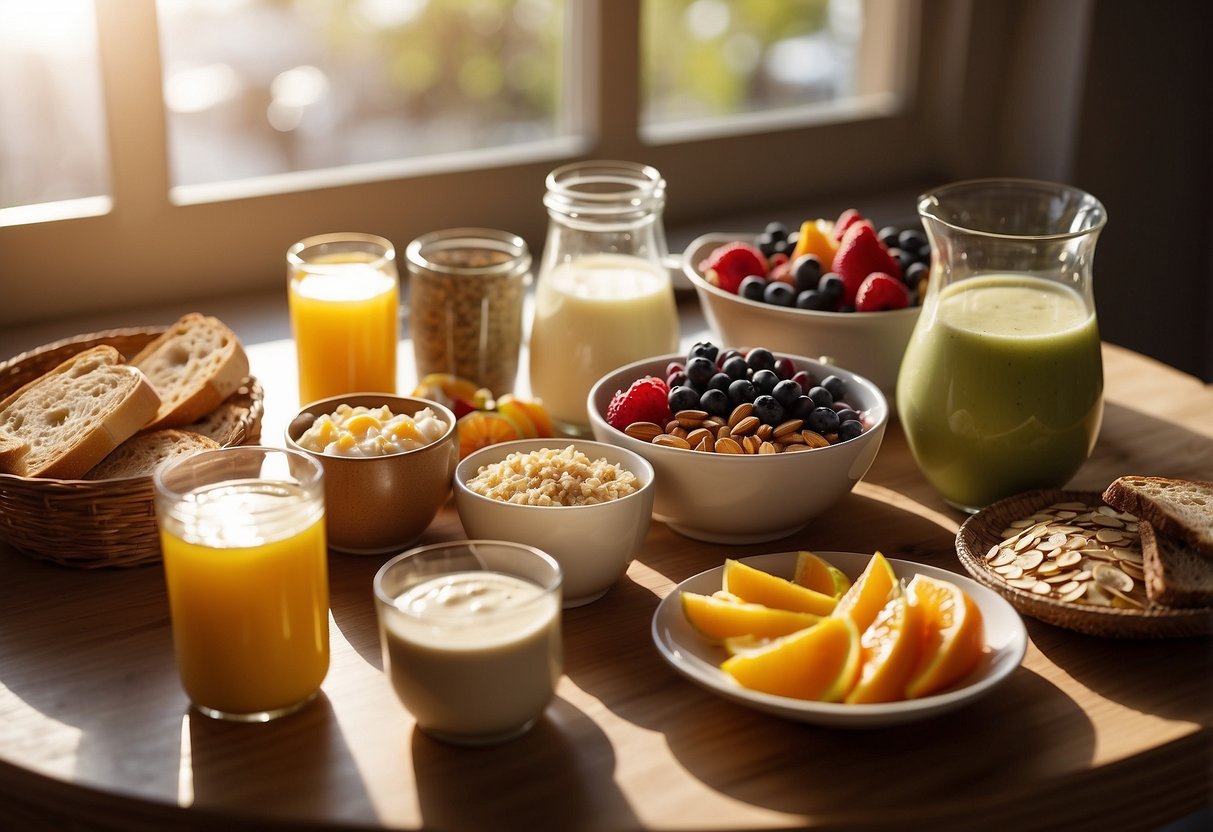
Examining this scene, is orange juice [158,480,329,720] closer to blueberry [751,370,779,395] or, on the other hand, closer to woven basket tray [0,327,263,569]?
woven basket tray [0,327,263,569]

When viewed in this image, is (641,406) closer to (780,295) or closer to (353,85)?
(780,295)

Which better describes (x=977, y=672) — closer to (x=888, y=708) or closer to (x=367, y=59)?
(x=888, y=708)

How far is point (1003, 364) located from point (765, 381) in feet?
0.76

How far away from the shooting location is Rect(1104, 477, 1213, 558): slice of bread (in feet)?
3.50

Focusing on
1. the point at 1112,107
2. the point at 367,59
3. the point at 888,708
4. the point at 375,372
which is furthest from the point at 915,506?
the point at 367,59

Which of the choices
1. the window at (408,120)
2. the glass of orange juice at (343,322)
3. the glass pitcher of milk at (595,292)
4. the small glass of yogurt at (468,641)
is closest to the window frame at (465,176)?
the window at (408,120)

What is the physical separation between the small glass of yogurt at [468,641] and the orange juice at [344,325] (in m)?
0.57

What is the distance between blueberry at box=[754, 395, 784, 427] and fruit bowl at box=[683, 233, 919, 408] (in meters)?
0.23

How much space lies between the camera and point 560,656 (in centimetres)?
92

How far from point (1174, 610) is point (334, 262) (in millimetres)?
981

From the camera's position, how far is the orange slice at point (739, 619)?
0.98 meters

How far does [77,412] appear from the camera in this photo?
123cm

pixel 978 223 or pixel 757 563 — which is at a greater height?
pixel 978 223

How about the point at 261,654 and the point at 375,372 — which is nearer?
the point at 261,654
